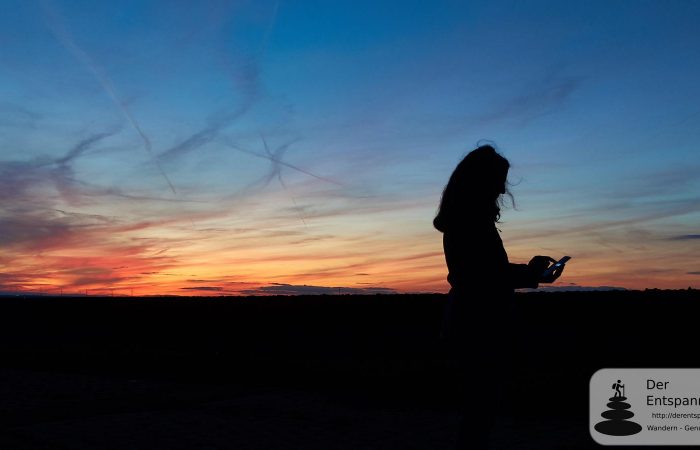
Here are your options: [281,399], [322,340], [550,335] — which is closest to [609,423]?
[281,399]

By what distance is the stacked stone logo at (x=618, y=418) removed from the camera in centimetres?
559

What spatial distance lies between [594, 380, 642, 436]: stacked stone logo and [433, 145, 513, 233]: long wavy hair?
9.14 feet

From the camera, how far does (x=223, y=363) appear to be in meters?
13.0

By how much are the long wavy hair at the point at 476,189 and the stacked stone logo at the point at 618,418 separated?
9.14 feet

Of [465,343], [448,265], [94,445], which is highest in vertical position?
[448,265]

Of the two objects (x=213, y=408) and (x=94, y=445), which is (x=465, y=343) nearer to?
(x=94, y=445)

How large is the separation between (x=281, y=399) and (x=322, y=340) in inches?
554

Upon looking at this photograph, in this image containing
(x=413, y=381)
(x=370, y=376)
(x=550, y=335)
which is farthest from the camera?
(x=550, y=335)

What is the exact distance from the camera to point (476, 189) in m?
3.69

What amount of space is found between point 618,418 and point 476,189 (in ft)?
10.3

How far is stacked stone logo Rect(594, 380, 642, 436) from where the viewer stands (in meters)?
5.59

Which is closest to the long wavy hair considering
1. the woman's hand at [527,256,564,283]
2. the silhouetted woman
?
the silhouetted woman

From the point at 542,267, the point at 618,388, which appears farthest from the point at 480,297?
the point at 618,388

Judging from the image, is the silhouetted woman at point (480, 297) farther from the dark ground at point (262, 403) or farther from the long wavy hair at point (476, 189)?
the dark ground at point (262, 403)
